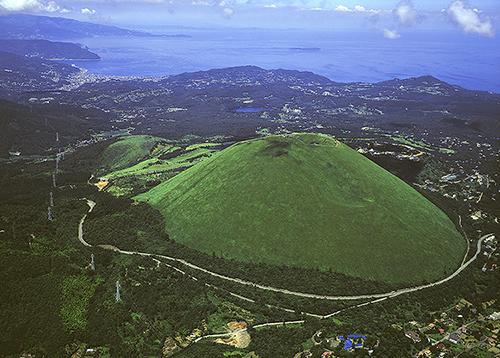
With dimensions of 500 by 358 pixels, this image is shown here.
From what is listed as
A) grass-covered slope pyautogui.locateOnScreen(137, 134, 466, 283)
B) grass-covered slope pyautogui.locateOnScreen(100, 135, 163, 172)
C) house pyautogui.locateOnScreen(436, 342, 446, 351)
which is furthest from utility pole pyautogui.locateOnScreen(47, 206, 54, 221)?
house pyautogui.locateOnScreen(436, 342, 446, 351)

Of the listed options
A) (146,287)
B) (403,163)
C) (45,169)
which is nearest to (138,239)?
(146,287)

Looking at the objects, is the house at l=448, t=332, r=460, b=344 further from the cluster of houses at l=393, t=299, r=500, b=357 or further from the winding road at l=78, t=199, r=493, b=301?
the winding road at l=78, t=199, r=493, b=301

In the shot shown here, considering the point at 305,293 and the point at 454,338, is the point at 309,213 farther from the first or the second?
the point at 454,338

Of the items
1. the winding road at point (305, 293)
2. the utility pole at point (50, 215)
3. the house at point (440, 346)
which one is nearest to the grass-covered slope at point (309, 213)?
the winding road at point (305, 293)

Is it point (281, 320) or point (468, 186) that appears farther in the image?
point (468, 186)

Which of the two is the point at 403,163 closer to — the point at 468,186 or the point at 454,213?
the point at 468,186
